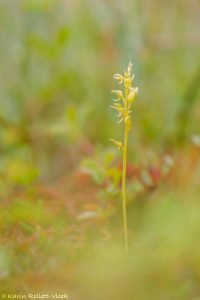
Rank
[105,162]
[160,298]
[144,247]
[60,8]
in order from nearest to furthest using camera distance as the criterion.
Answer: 1. [160,298]
2. [144,247]
3. [105,162]
4. [60,8]

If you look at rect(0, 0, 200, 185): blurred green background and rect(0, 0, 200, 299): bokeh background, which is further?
rect(0, 0, 200, 185): blurred green background

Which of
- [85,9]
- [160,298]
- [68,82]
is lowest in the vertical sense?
[160,298]

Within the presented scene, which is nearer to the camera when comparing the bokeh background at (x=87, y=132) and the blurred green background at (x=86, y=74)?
the bokeh background at (x=87, y=132)

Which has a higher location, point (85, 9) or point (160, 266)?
point (85, 9)

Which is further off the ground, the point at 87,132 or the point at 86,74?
the point at 86,74

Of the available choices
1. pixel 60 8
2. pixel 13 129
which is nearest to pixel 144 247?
pixel 13 129

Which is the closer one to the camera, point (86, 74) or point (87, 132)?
point (87, 132)

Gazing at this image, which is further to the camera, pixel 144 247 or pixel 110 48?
pixel 110 48

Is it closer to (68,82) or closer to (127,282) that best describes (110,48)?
(68,82)
